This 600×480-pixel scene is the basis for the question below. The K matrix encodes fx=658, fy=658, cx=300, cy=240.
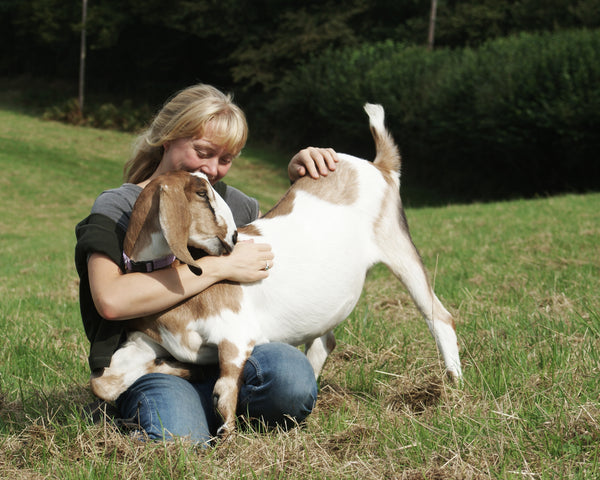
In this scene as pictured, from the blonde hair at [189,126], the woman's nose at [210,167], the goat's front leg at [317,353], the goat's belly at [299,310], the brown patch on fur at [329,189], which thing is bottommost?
the goat's front leg at [317,353]

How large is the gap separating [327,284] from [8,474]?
145cm

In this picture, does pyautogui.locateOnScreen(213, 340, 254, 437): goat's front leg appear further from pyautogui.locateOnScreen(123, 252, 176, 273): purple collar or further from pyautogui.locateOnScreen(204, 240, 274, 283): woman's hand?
pyautogui.locateOnScreen(123, 252, 176, 273): purple collar

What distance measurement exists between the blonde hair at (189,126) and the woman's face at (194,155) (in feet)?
0.09

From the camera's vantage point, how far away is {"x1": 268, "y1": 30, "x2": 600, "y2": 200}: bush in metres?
18.3

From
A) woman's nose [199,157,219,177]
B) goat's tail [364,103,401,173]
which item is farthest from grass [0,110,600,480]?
woman's nose [199,157,219,177]

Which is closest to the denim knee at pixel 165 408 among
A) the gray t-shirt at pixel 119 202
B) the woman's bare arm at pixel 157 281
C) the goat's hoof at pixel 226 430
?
the goat's hoof at pixel 226 430

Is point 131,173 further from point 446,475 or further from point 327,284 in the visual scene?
point 446,475

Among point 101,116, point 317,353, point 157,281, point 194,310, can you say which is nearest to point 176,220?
point 157,281

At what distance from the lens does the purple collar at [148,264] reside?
271 cm

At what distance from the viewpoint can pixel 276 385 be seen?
2646 millimetres

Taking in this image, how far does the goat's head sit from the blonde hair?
42cm

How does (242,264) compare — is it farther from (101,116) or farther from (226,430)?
(101,116)

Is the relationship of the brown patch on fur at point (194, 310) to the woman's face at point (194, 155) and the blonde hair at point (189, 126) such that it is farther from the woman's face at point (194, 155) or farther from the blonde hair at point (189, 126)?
the blonde hair at point (189, 126)

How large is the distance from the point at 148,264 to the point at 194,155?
25.0 inches
